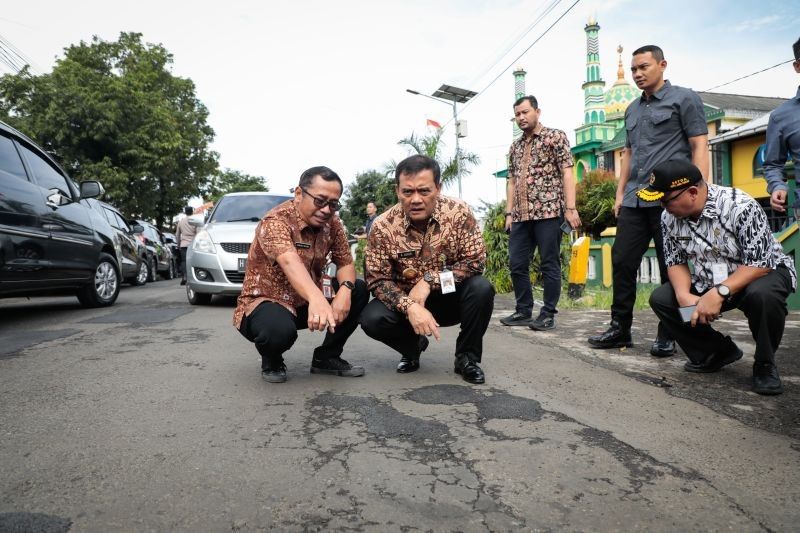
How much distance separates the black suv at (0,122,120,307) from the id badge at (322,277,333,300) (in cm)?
317

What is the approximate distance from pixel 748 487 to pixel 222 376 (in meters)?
2.73

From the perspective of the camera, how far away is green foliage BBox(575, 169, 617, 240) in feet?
48.1

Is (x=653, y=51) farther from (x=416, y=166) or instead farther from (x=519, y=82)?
(x=519, y=82)

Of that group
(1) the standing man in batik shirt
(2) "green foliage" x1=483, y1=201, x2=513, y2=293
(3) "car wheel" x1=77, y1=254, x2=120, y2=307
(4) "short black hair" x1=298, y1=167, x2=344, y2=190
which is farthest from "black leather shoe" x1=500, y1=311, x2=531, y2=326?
(3) "car wheel" x1=77, y1=254, x2=120, y2=307

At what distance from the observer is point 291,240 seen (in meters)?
3.40

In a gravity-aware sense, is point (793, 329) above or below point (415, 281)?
below

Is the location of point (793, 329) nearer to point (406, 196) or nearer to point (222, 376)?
point (406, 196)

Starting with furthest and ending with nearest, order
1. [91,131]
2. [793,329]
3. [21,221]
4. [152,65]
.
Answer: [152,65]
[91,131]
[21,221]
[793,329]

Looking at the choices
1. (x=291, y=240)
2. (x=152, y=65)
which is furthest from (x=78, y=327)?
(x=152, y=65)

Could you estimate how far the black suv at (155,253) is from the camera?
1456 cm

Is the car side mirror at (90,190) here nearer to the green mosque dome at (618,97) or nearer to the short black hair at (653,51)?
the short black hair at (653,51)

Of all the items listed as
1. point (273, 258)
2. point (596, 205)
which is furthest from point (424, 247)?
point (596, 205)

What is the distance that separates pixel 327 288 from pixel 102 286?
485 cm

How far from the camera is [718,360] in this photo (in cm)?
353
